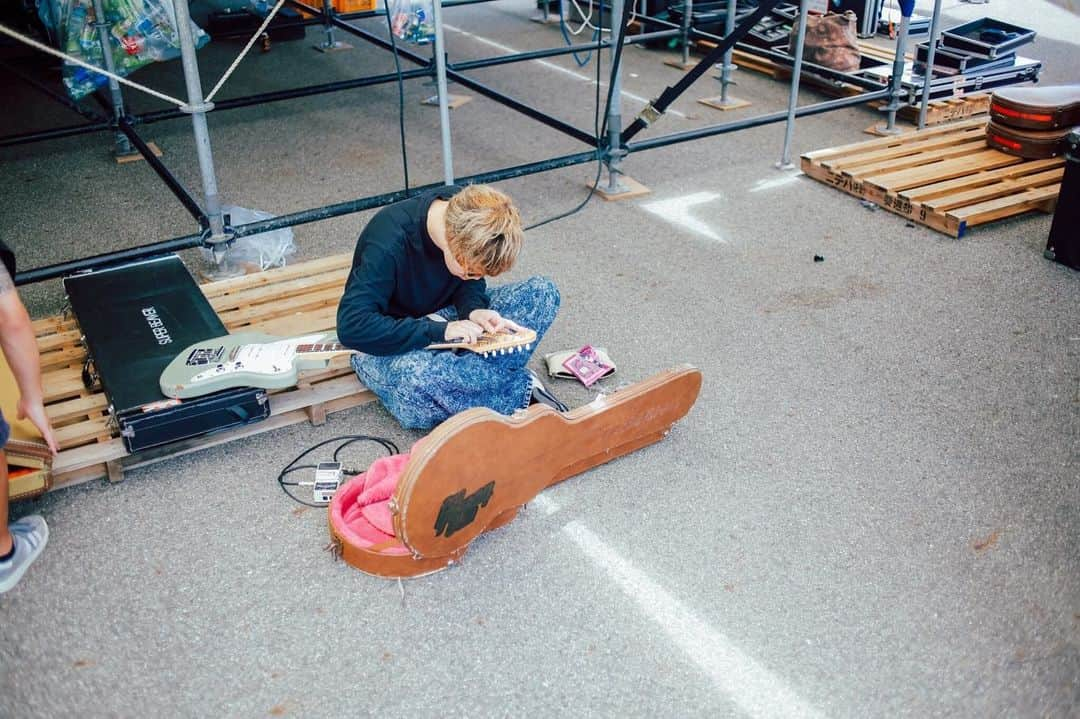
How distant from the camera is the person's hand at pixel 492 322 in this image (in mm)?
2783

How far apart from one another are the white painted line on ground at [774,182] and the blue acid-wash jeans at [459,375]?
2226mm

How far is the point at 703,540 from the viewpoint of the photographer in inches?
99.6

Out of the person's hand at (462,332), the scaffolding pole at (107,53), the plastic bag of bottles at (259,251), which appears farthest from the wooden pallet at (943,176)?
the scaffolding pole at (107,53)

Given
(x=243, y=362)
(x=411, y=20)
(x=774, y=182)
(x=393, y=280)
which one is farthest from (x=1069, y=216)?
(x=243, y=362)

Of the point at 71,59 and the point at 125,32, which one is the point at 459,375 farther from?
the point at 125,32

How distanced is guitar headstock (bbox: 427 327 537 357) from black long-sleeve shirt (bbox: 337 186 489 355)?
48mm

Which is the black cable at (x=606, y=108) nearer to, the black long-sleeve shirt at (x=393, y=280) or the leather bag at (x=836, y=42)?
the black long-sleeve shirt at (x=393, y=280)

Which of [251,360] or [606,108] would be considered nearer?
[251,360]

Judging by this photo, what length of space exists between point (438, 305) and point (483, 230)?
0.51m

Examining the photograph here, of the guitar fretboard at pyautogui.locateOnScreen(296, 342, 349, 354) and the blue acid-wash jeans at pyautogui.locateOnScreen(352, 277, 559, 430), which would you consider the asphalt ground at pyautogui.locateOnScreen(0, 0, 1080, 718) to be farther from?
the guitar fretboard at pyautogui.locateOnScreen(296, 342, 349, 354)

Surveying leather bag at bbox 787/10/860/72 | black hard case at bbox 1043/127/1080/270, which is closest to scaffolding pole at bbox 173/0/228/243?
black hard case at bbox 1043/127/1080/270

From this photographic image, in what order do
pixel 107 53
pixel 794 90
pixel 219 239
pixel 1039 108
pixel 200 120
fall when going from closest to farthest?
pixel 200 120, pixel 219 239, pixel 1039 108, pixel 107 53, pixel 794 90

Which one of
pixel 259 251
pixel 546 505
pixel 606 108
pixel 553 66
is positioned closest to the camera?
pixel 546 505

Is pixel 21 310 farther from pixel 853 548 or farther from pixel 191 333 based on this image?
pixel 853 548
